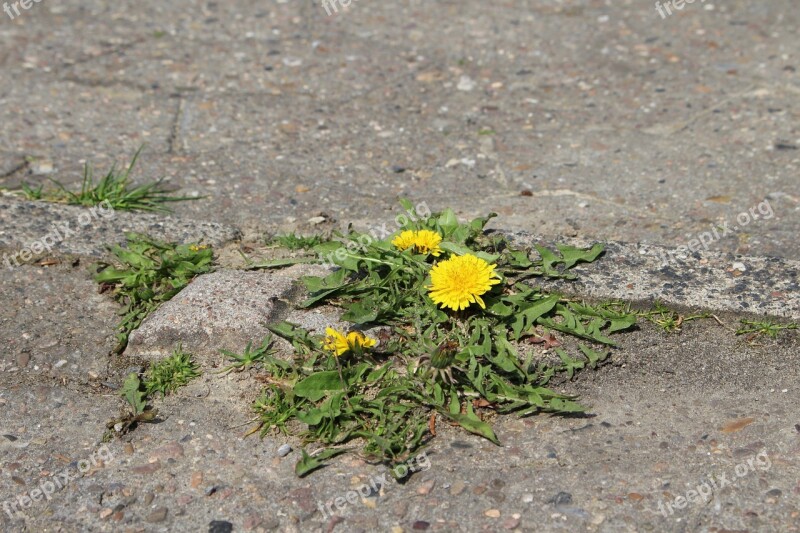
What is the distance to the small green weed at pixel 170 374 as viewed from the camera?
2439 mm

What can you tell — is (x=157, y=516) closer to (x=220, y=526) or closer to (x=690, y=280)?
(x=220, y=526)

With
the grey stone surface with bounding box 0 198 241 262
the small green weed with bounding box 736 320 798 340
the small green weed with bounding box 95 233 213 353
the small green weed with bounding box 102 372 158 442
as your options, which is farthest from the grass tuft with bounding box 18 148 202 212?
the small green weed with bounding box 736 320 798 340

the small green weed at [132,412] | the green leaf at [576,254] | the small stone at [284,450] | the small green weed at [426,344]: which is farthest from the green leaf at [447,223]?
the small green weed at [132,412]

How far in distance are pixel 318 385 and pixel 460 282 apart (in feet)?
1.57

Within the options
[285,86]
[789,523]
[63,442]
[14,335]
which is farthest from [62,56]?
[789,523]

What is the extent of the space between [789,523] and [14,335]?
2148 millimetres

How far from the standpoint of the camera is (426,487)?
2094 millimetres

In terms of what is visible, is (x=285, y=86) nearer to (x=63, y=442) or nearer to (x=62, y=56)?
(x=62, y=56)

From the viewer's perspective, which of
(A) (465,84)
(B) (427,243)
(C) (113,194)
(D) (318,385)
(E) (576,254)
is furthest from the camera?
(A) (465,84)

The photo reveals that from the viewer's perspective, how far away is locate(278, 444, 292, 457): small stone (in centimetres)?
222

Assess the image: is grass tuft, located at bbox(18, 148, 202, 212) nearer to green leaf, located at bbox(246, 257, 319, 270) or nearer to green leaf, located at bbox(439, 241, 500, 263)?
green leaf, located at bbox(246, 257, 319, 270)

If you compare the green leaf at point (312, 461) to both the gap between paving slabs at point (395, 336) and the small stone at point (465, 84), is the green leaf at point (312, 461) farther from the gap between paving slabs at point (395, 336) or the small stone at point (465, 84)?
the small stone at point (465, 84)

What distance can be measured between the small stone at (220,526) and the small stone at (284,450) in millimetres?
245

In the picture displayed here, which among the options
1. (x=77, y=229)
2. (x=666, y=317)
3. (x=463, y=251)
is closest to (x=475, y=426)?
(x=463, y=251)
